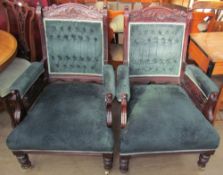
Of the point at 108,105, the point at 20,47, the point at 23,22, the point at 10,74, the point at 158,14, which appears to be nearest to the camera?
the point at 108,105

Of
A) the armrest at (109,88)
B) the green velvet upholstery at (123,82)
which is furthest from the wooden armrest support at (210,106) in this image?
the armrest at (109,88)

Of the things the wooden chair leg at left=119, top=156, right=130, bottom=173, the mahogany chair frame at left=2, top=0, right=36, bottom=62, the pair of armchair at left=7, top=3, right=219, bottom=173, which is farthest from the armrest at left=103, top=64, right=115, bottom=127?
the mahogany chair frame at left=2, top=0, right=36, bottom=62

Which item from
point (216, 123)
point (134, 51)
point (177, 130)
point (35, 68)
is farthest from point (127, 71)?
point (216, 123)

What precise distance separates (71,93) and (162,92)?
67cm

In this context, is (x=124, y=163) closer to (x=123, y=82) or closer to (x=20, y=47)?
(x=123, y=82)

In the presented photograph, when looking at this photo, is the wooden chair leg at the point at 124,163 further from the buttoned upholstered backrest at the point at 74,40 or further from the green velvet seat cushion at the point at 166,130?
the buttoned upholstered backrest at the point at 74,40

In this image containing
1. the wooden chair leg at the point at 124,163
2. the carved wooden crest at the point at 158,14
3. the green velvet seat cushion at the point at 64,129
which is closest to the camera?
the green velvet seat cushion at the point at 64,129

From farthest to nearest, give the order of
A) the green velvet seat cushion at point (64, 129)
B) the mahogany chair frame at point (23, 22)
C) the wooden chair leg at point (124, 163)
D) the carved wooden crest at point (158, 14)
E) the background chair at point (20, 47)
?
1. the mahogany chair frame at point (23, 22)
2. the background chair at point (20, 47)
3. the carved wooden crest at point (158, 14)
4. the wooden chair leg at point (124, 163)
5. the green velvet seat cushion at point (64, 129)

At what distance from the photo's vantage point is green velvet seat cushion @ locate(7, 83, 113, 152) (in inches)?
52.0

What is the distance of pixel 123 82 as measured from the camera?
4.75 ft

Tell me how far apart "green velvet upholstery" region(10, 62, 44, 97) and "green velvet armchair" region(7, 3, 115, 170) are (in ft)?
0.06

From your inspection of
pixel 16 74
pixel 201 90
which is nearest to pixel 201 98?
pixel 201 90

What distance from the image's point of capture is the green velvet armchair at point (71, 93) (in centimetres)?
133

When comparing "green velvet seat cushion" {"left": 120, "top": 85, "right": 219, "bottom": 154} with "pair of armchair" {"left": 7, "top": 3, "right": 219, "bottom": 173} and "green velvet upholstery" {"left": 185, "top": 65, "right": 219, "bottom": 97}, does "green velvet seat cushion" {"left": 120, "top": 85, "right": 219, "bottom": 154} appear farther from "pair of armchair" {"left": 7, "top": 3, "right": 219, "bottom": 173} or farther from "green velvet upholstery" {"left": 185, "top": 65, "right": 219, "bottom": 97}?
"green velvet upholstery" {"left": 185, "top": 65, "right": 219, "bottom": 97}
